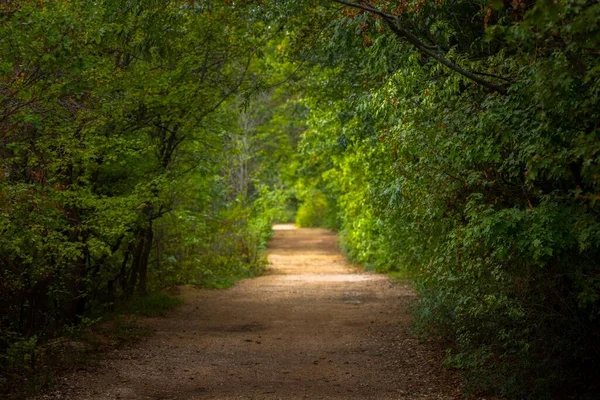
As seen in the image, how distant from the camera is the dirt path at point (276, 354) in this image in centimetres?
856

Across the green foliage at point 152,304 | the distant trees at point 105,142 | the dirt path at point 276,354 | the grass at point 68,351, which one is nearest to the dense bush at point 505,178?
the dirt path at point 276,354

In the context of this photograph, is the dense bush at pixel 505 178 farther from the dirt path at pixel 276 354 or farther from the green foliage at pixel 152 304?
the green foliage at pixel 152 304

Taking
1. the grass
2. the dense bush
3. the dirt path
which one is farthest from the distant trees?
the dense bush

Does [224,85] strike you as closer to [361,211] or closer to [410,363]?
[410,363]

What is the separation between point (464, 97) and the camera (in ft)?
27.0

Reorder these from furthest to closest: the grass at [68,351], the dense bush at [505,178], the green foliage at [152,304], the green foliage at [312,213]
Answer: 1. the green foliage at [312,213]
2. the green foliage at [152,304]
3. the grass at [68,351]
4. the dense bush at [505,178]

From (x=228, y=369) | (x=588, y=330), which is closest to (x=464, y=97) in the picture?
(x=588, y=330)

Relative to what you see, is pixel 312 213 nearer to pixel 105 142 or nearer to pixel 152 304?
pixel 152 304

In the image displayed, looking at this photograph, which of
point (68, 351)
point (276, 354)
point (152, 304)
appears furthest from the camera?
point (152, 304)

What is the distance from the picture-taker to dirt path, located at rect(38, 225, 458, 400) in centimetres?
856

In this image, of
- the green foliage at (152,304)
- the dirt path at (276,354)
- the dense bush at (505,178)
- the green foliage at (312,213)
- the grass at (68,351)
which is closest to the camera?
the dense bush at (505,178)

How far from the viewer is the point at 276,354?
1105cm

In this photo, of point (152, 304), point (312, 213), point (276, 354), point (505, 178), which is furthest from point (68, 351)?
point (312, 213)

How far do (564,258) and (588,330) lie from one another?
1.09 metres
